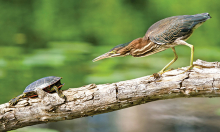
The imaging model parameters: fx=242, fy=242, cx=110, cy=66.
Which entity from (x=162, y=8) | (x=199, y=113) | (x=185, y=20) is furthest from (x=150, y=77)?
(x=162, y=8)

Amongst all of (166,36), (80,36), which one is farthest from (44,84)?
(80,36)

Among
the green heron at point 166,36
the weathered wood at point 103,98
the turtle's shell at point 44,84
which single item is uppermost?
the green heron at point 166,36

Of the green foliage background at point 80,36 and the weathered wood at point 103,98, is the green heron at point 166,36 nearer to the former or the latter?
the weathered wood at point 103,98

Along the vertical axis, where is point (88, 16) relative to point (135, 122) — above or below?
above

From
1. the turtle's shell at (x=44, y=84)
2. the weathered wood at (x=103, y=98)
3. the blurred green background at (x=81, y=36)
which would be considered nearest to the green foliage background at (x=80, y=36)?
the blurred green background at (x=81, y=36)

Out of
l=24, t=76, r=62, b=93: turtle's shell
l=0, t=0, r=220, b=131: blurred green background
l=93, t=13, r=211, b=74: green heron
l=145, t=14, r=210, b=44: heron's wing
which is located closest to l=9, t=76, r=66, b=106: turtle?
l=24, t=76, r=62, b=93: turtle's shell

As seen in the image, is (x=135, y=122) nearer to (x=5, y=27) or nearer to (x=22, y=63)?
(x=22, y=63)
